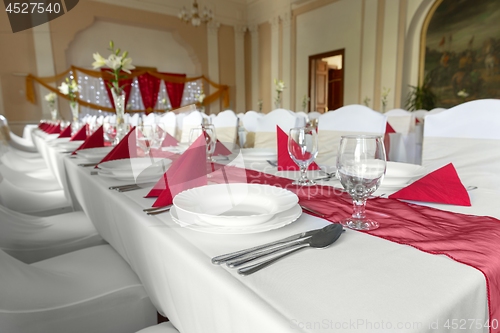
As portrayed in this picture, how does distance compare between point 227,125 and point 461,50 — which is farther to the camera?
point 461,50

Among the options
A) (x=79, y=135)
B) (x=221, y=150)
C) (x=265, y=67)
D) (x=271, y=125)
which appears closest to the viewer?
(x=221, y=150)

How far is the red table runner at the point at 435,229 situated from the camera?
492 millimetres

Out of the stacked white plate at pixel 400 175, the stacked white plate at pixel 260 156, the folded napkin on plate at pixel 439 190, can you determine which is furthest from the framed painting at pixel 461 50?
the folded napkin on plate at pixel 439 190

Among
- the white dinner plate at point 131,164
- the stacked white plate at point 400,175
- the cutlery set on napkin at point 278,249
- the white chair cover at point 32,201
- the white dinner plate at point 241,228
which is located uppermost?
the white dinner plate at point 131,164

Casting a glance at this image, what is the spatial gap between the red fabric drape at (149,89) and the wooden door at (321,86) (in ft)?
15.6

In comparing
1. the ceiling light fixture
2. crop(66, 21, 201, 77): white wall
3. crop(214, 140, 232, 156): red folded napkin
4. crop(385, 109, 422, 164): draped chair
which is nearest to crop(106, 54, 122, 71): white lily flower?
crop(214, 140, 232, 156): red folded napkin

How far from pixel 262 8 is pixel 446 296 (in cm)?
1073

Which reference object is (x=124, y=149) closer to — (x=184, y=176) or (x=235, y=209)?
(x=184, y=176)

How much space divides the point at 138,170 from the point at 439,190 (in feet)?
3.06

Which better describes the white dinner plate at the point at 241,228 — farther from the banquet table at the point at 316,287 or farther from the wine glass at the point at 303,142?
the wine glass at the point at 303,142

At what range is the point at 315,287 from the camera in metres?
0.42

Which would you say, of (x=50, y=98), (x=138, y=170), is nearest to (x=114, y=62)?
(x=138, y=170)

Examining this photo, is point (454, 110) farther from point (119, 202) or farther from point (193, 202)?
point (119, 202)

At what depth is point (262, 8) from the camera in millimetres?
9891
